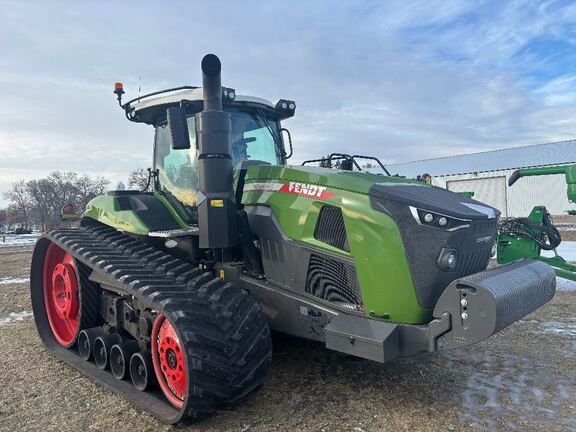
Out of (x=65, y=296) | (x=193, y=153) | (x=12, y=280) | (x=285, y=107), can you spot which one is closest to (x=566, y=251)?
(x=285, y=107)

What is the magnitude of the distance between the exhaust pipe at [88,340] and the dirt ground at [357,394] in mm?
207

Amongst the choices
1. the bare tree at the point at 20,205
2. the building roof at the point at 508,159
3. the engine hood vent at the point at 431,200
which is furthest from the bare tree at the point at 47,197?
the engine hood vent at the point at 431,200

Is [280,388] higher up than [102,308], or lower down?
lower down

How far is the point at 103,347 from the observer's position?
4496mm

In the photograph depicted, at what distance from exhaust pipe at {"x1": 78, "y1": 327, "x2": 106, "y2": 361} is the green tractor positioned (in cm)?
2

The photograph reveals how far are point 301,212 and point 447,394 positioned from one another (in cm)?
190

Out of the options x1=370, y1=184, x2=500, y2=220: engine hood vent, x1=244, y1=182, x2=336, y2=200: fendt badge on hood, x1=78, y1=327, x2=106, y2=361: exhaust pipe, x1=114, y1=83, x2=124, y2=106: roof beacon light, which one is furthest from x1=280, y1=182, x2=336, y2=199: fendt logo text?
x1=114, y1=83, x2=124, y2=106: roof beacon light

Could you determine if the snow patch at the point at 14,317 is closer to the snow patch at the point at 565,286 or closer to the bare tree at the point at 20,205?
the snow patch at the point at 565,286

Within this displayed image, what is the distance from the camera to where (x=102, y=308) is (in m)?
4.97

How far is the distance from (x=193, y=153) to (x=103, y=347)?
1983 millimetres

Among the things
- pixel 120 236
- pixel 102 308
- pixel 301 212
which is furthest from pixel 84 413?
pixel 301 212

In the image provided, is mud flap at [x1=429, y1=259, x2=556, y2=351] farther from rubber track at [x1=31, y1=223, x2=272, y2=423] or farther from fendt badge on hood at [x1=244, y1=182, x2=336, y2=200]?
rubber track at [x1=31, y1=223, x2=272, y2=423]

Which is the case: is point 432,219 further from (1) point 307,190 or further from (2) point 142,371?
(2) point 142,371

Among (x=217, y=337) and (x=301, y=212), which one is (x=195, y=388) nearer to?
(x=217, y=337)
